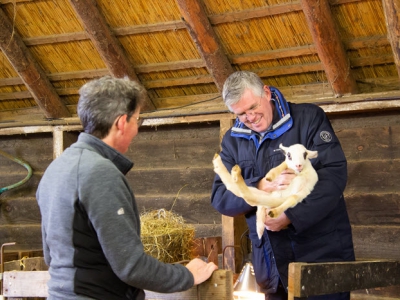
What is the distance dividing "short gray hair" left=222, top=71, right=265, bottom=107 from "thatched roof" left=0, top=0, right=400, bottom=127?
1.31 m

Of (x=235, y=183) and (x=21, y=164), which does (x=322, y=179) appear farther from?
(x=21, y=164)

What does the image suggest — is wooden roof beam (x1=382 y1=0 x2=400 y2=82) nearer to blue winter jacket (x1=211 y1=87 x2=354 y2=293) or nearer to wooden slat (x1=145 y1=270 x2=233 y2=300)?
blue winter jacket (x1=211 y1=87 x2=354 y2=293)

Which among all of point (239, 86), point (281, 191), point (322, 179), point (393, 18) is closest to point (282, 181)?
point (281, 191)

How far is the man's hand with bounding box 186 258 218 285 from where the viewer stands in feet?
7.89

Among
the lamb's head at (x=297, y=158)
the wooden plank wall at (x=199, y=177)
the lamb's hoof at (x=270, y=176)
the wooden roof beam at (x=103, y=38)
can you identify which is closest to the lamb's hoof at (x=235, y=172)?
the lamb's hoof at (x=270, y=176)

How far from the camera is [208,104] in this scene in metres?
5.46

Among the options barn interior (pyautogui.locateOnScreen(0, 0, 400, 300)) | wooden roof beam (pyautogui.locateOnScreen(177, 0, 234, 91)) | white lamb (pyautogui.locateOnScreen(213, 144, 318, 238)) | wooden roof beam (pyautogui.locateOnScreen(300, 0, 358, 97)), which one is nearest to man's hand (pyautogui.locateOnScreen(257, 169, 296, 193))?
white lamb (pyautogui.locateOnScreen(213, 144, 318, 238))

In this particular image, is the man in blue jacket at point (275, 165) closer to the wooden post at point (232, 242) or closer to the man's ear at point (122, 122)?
the man's ear at point (122, 122)

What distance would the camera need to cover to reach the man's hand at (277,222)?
8.77ft

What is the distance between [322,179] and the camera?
276 cm

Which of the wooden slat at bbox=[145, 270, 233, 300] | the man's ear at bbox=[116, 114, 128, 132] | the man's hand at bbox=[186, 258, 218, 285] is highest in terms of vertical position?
the man's ear at bbox=[116, 114, 128, 132]

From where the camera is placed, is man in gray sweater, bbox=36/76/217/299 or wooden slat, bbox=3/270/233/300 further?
wooden slat, bbox=3/270/233/300

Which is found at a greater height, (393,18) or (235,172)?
(393,18)

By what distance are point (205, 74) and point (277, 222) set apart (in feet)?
9.23
